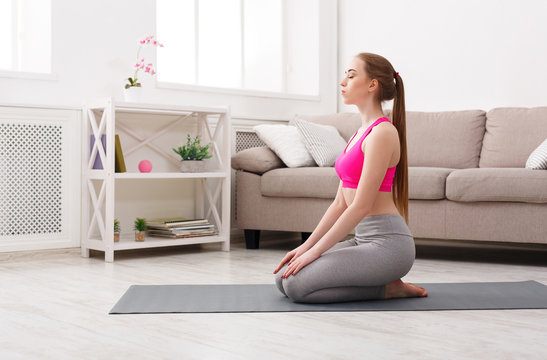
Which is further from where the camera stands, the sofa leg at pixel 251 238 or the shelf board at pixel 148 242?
the sofa leg at pixel 251 238

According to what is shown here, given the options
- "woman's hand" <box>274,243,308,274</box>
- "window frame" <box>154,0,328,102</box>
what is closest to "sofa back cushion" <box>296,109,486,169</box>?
"window frame" <box>154,0,328,102</box>

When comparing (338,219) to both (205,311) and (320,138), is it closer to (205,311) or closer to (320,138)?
(205,311)

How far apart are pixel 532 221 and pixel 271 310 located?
5.46 ft

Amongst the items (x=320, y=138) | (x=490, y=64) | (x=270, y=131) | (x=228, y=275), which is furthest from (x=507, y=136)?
(x=228, y=275)

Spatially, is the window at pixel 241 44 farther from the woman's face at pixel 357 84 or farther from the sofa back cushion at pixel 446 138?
the woman's face at pixel 357 84

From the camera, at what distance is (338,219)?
7.78 feet

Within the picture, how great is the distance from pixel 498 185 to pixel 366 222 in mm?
1239

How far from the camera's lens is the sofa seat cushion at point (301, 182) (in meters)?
3.92

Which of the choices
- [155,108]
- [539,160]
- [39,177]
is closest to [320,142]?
[155,108]

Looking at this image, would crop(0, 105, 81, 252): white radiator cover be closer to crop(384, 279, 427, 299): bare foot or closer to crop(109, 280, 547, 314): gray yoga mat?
crop(109, 280, 547, 314): gray yoga mat

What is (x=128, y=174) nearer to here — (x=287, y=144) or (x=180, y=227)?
(x=180, y=227)

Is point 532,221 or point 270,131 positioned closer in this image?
point 532,221

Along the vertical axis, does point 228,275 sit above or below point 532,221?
below

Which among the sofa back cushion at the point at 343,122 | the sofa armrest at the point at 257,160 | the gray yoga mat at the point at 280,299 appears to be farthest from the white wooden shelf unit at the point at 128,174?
the gray yoga mat at the point at 280,299
